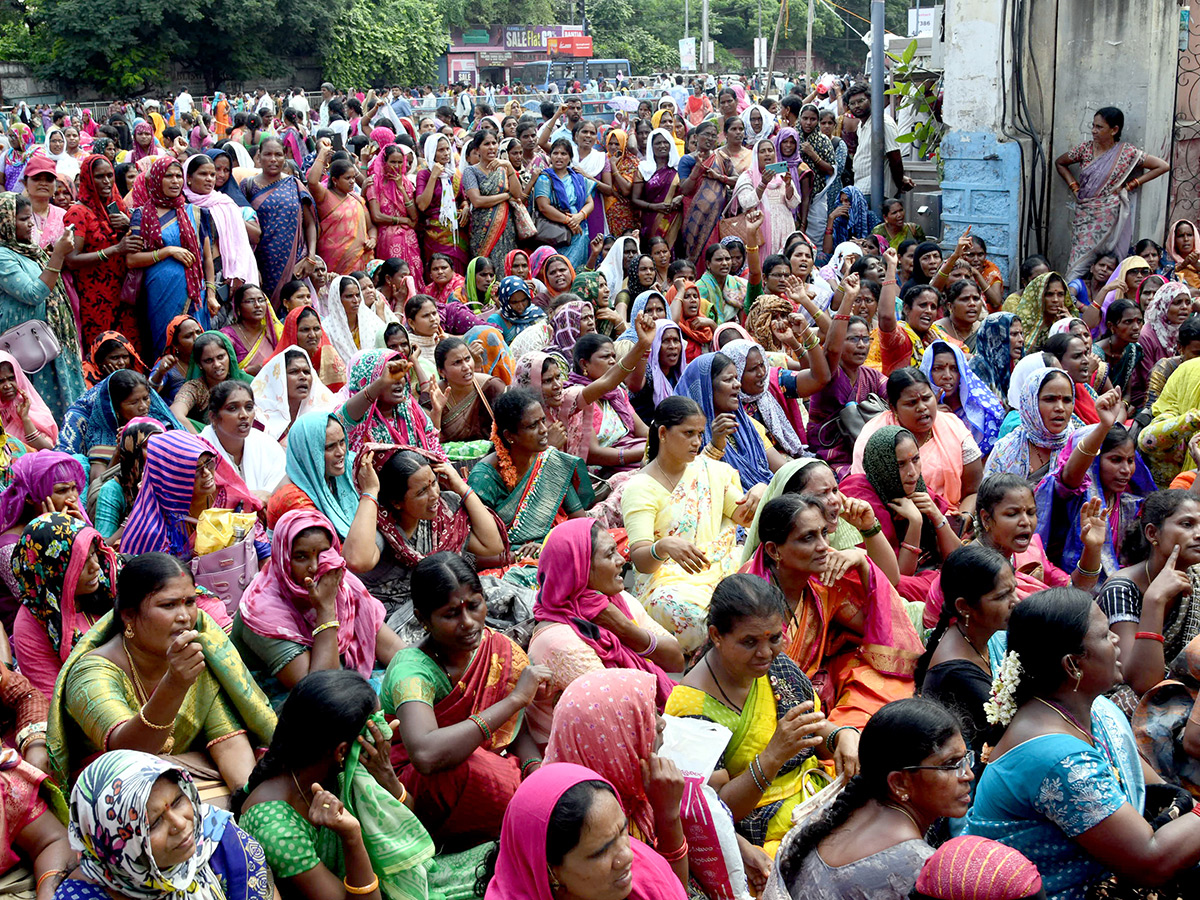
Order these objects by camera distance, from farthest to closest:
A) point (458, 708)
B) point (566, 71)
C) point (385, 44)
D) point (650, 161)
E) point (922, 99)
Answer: point (566, 71), point (385, 44), point (650, 161), point (922, 99), point (458, 708)

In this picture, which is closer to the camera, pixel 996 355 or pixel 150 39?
pixel 996 355

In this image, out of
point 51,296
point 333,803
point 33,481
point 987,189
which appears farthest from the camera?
point 987,189

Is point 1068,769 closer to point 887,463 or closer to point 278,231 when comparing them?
point 887,463

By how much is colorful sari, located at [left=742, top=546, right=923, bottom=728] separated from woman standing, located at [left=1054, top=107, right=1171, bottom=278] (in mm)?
6214

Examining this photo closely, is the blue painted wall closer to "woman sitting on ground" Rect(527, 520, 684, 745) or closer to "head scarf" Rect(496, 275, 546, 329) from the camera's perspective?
"head scarf" Rect(496, 275, 546, 329)

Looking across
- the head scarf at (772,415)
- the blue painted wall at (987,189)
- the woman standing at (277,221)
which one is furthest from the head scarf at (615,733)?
the blue painted wall at (987,189)

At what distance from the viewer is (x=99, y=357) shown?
20.5ft

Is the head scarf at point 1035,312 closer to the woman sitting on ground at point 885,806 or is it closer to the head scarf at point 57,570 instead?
the woman sitting on ground at point 885,806

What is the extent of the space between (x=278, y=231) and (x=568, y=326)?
242 cm

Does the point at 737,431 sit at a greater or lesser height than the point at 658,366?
lesser

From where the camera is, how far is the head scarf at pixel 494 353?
20.8 ft

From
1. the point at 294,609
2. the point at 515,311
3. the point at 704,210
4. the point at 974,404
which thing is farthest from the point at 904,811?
the point at 704,210

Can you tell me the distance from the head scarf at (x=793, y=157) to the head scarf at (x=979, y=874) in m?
8.49

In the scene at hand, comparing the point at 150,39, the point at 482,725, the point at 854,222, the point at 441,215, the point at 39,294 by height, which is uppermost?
the point at 150,39
